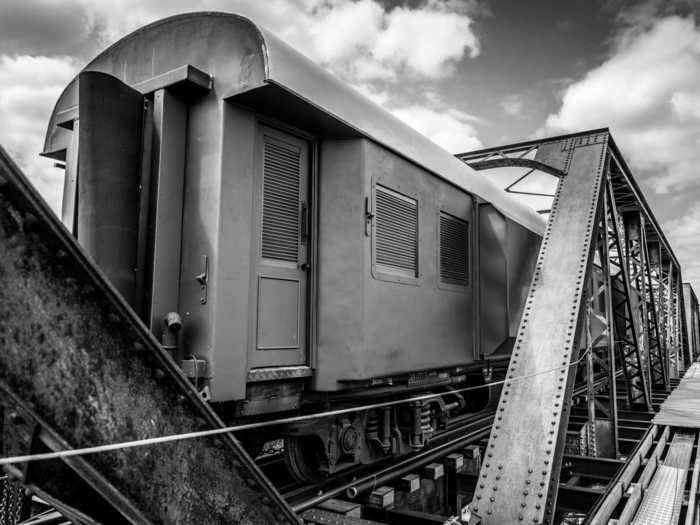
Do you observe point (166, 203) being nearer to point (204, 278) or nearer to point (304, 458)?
point (204, 278)

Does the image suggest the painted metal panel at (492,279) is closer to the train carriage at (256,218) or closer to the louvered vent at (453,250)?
the louvered vent at (453,250)

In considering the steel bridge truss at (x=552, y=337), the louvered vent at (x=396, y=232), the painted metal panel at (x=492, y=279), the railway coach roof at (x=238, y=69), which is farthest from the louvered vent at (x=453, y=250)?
the railway coach roof at (x=238, y=69)

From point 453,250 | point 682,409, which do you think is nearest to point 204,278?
point 453,250

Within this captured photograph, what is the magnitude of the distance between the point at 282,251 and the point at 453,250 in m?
2.84

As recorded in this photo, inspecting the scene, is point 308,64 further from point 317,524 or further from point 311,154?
point 317,524

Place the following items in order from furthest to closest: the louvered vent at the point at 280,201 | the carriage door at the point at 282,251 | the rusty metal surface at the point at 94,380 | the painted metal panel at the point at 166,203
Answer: the louvered vent at the point at 280,201
the carriage door at the point at 282,251
the painted metal panel at the point at 166,203
the rusty metal surface at the point at 94,380

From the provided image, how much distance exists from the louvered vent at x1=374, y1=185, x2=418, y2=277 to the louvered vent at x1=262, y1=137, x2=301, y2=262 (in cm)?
87

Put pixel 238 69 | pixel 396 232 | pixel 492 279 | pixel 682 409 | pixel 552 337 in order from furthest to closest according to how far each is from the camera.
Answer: pixel 682 409
pixel 492 279
pixel 396 232
pixel 552 337
pixel 238 69

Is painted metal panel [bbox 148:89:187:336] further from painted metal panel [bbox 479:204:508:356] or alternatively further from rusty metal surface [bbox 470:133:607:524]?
painted metal panel [bbox 479:204:508:356]

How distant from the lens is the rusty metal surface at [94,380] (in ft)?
4.62

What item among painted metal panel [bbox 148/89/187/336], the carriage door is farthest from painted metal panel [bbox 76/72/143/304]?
the carriage door

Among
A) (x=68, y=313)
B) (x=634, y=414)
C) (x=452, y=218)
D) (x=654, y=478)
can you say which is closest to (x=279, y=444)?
(x=452, y=218)

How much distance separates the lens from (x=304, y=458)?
16.6ft

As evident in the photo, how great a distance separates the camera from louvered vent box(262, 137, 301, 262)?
14.5 feet
